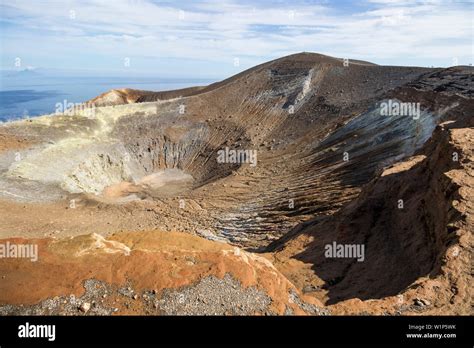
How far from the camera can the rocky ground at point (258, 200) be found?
9.00m

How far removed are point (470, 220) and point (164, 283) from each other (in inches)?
326

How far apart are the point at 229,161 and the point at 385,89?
15.1 metres

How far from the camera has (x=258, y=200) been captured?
25141mm

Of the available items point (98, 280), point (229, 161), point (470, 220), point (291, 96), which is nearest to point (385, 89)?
point (291, 96)

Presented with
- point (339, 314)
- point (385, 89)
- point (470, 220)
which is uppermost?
point (385, 89)

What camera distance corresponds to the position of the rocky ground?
9000 mm

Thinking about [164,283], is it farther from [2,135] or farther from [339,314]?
[2,135]

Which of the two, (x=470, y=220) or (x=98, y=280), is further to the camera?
(x=470, y=220)
